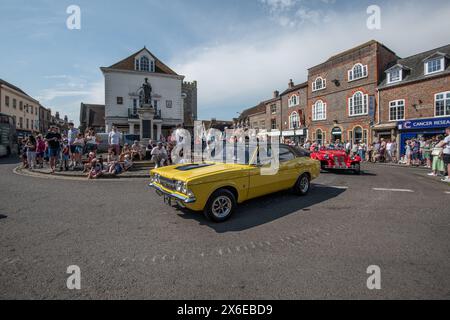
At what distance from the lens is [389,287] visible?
231cm

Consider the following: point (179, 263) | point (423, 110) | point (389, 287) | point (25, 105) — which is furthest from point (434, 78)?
point (25, 105)

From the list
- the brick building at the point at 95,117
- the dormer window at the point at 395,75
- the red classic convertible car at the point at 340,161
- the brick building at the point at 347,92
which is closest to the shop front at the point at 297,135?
the brick building at the point at 347,92

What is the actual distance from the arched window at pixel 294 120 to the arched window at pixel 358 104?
8.62 metres

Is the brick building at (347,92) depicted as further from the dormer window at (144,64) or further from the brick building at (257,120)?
the dormer window at (144,64)

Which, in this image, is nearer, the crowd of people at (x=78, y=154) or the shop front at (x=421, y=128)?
the crowd of people at (x=78, y=154)

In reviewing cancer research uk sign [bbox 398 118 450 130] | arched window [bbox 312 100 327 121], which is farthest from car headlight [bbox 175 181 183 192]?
arched window [bbox 312 100 327 121]

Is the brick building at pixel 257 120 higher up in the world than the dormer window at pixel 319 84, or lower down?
lower down

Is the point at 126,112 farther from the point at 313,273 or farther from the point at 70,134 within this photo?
the point at 313,273

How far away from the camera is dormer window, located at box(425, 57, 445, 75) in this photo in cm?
1772

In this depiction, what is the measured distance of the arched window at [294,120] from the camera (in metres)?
32.3

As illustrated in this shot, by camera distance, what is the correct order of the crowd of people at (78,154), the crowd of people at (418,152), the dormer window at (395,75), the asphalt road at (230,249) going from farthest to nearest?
the dormer window at (395,75) < the crowd of people at (78,154) < the crowd of people at (418,152) < the asphalt road at (230,249)

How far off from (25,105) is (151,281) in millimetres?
50259

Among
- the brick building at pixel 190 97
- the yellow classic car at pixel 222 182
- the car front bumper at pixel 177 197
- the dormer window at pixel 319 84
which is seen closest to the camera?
the car front bumper at pixel 177 197

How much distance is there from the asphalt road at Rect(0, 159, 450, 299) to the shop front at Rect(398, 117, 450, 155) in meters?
16.5
